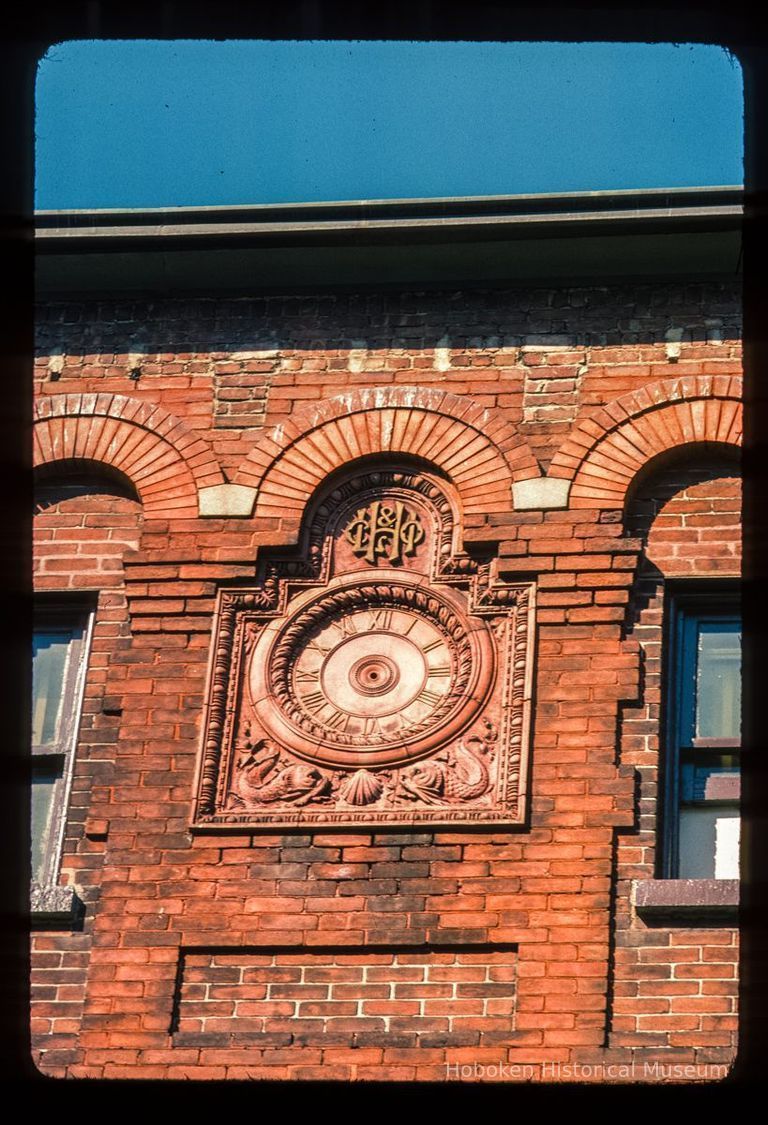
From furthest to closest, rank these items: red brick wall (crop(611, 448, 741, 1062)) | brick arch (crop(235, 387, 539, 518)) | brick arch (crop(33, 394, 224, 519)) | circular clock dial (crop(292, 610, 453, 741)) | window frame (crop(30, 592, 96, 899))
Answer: brick arch (crop(33, 394, 224, 519))
brick arch (crop(235, 387, 539, 518))
circular clock dial (crop(292, 610, 453, 741))
window frame (crop(30, 592, 96, 899))
red brick wall (crop(611, 448, 741, 1062))

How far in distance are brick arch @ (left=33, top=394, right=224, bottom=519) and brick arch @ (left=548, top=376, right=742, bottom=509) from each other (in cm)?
176

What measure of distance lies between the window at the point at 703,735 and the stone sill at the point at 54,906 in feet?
8.49

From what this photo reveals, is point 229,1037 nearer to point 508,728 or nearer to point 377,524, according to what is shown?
point 508,728

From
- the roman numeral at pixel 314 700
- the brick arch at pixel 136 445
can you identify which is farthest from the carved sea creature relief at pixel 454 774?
the brick arch at pixel 136 445

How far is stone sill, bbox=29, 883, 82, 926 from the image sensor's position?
9109 millimetres

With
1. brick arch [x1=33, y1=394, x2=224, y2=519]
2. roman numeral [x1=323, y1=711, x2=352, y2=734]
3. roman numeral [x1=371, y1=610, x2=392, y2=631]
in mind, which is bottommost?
roman numeral [x1=323, y1=711, x2=352, y2=734]

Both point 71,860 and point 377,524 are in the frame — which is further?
point 377,524

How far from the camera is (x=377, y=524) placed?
1012cm

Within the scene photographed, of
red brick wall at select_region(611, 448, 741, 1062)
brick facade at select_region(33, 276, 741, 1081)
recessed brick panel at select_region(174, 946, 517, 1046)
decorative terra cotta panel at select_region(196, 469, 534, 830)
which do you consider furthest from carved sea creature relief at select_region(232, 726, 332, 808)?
red brick wall at select_region(611, 448, 741, 1062)

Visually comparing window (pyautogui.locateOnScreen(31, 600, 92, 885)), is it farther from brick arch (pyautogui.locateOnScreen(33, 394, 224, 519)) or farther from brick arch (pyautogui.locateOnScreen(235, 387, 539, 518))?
brick arch (pyautogui.locateOnScreen(235, 387, 539, 518))

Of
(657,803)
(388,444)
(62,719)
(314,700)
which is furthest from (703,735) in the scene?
(62,719)

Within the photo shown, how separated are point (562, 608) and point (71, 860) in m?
2.51

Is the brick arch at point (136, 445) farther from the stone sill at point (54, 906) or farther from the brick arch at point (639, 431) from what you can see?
the stone sill at point (54, 906)
